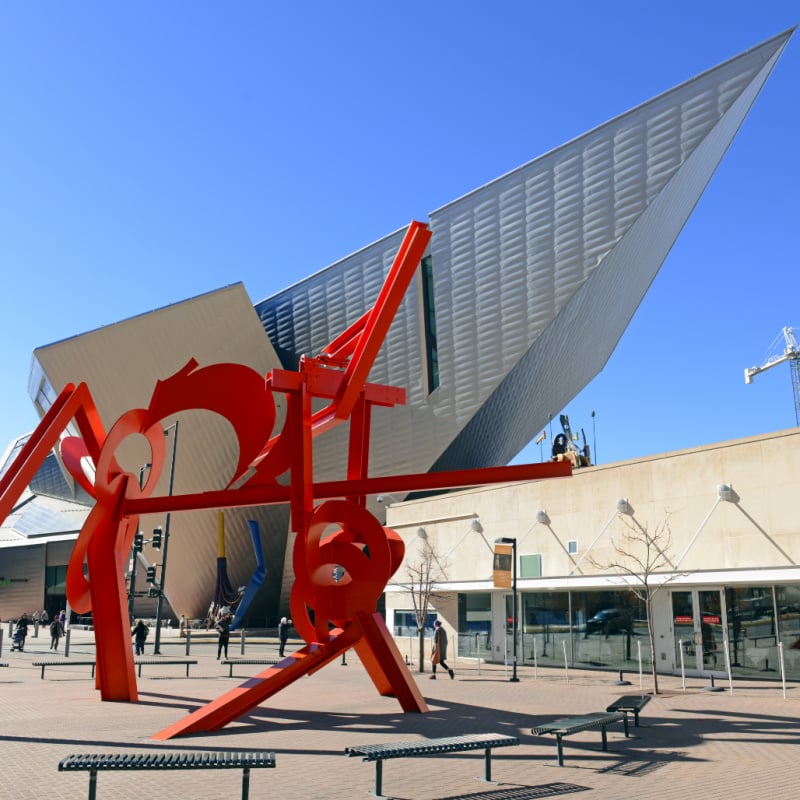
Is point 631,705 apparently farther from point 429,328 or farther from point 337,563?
point 429,328

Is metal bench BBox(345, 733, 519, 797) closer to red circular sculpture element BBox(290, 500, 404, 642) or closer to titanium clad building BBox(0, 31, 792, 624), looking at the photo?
red circular sculpture element BBox(290, 500, 404, 642)

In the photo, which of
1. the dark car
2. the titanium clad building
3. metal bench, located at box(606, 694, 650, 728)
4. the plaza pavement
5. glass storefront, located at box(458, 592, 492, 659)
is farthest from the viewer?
the titanium clad building

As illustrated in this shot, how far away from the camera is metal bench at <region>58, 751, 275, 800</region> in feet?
23.6

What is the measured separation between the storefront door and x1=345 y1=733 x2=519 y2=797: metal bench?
12.7 metres

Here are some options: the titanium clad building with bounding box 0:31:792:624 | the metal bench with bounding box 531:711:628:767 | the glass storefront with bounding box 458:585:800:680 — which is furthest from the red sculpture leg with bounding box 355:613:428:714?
the titanium clad building with bounding box 0:31:792:624

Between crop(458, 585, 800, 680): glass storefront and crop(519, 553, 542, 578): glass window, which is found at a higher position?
crop(519, 553, 542, 578): glass window

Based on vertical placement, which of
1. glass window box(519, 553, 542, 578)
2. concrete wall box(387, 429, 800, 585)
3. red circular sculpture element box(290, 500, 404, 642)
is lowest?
red circular sculpture element box(290, 500, 404, 642)

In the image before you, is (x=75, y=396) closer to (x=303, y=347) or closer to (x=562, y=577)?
(x=562, y=577)

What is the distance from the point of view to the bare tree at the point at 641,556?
68.9ft

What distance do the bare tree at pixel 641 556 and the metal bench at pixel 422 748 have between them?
40.0ft

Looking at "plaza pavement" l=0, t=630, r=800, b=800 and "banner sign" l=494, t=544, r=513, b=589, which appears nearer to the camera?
"plaza pavement" l=0, t=630, r=800, b=800

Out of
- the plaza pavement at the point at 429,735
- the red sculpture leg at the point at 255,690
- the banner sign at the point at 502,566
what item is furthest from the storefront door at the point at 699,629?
the red sculpture leg at the point at 255,690

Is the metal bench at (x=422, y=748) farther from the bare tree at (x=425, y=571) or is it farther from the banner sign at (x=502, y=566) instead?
the bare tree at (x=425, y=571)

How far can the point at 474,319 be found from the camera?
122 ft
